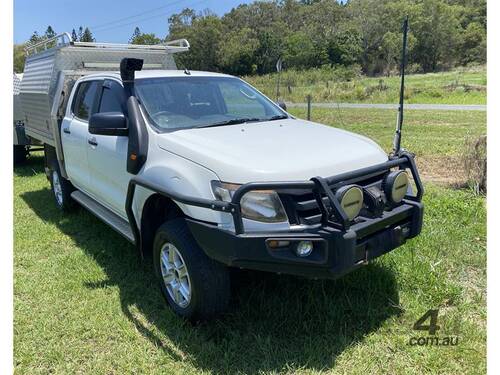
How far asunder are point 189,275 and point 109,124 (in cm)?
147

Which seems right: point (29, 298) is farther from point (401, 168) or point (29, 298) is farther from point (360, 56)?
point (360, 56)

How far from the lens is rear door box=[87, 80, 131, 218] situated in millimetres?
3916

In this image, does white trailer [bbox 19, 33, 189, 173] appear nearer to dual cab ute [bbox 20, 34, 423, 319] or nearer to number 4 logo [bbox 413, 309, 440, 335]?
dual cab ute [bbox 20, 34, 423, 319]

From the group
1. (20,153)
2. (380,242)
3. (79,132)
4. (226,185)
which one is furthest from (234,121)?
(20,153)

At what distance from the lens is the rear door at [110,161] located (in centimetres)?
392

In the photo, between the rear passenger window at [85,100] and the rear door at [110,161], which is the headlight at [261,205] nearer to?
the rear door at [110,161]

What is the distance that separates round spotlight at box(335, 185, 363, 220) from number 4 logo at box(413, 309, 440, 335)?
108 centimetres

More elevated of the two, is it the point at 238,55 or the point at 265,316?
the point at 238,55

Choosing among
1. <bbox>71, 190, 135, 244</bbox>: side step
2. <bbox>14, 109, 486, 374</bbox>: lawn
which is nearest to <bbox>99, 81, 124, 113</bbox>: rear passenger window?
<bbox>71, 190, 135, 244</bbox>: side step

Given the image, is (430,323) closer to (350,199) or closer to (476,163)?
(350,199)

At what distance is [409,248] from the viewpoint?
4191mm

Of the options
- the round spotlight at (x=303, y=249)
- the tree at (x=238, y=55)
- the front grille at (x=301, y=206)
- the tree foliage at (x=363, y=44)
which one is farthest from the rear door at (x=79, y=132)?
the tree at (x=238, y=55)

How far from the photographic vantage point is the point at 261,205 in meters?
2.78

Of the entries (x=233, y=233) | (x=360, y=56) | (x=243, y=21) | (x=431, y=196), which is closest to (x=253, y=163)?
(x=233, y=233)
